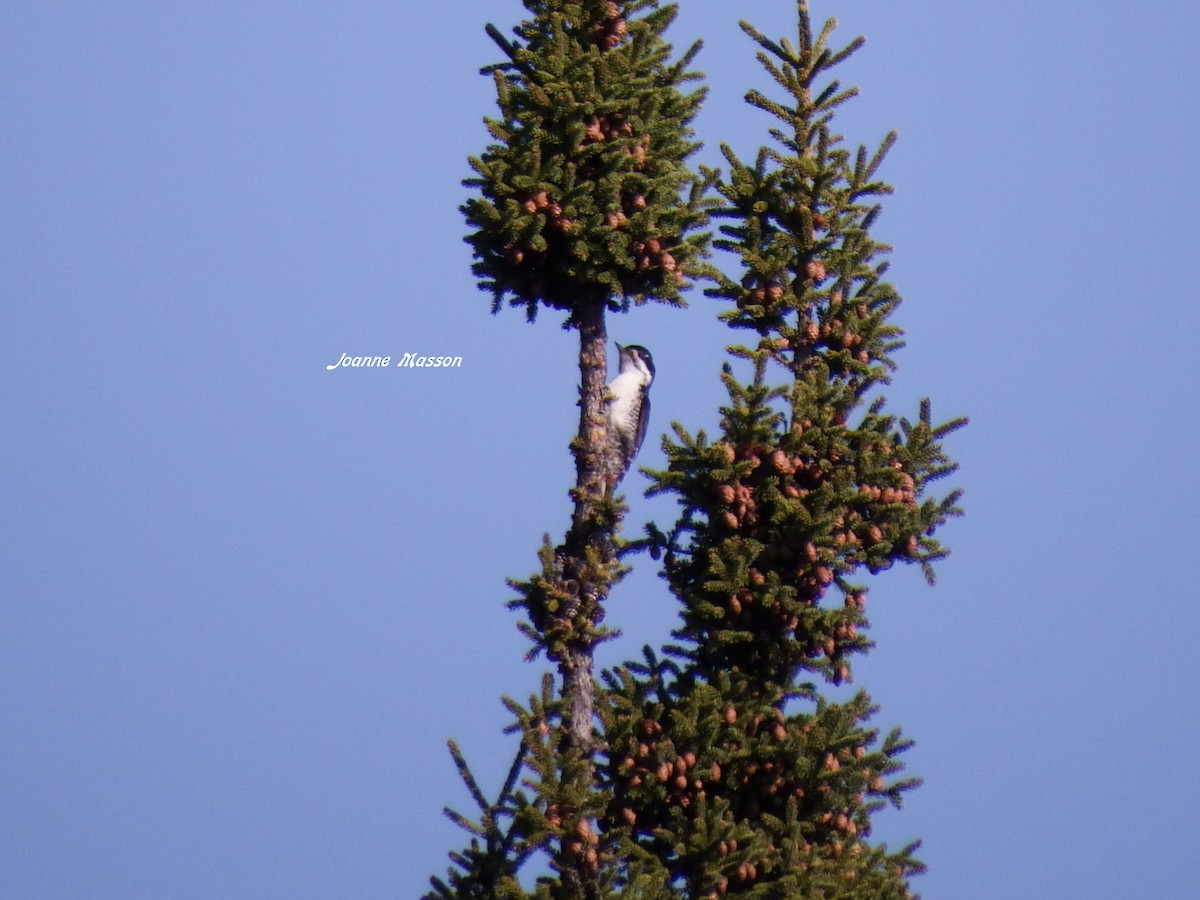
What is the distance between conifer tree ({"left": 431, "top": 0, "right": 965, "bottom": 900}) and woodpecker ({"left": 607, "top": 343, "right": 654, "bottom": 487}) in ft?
0.67

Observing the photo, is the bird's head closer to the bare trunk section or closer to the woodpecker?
the woodpecker

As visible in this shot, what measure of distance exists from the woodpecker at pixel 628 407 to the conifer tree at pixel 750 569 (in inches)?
8.1

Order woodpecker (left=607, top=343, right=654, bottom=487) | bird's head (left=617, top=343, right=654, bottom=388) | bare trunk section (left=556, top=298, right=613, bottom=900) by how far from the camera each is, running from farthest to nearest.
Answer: bird's head (left=617, top=343, right=654, bottom=388) < woodpecker (left=607, top=343, right=654, bottom=487) < bare trunk section (left=556, top=298, right=613, bottom=900)

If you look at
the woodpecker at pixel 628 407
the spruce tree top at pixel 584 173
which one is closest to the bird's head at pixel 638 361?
the woodpecker at pixel 628 407

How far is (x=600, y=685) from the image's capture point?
8.82 m

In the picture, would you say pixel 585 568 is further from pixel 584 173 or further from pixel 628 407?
pixel 584 173

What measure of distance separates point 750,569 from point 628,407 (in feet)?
4.40

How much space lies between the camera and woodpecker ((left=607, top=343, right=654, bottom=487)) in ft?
30.3

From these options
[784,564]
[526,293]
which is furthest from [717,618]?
[526,293]

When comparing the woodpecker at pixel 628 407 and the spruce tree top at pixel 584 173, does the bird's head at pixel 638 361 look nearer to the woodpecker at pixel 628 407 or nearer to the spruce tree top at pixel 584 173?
the woodpecker at pixel 628 407

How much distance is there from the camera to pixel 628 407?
9.55 meters

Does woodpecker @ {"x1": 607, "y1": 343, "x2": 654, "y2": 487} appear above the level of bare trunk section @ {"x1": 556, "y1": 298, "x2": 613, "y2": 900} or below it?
above

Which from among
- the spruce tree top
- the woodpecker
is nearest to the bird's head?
the woodpecker

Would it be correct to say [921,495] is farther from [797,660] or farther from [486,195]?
[486,195]
